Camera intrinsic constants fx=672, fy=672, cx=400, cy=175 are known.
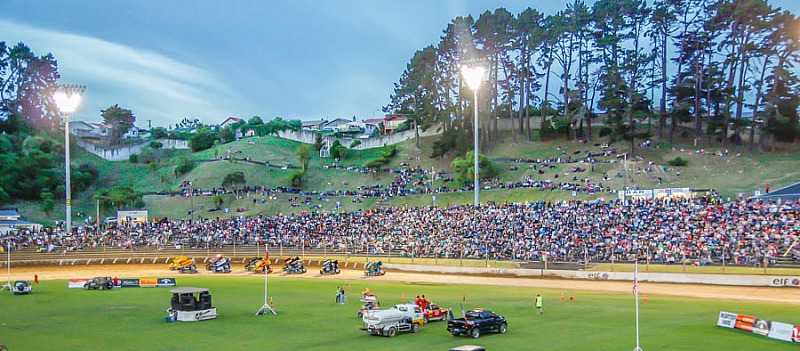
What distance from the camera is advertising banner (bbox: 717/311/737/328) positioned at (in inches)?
1183

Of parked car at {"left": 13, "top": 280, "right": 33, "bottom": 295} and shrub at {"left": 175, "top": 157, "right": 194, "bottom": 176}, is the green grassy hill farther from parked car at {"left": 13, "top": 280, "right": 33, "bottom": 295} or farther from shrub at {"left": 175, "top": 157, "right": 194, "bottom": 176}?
parked car at {"left": 13, "top": 280, "right": 33, "bottom": 295}

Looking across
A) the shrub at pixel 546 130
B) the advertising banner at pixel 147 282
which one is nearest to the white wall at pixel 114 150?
the shrub at pixel 546 130

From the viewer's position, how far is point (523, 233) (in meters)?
62.7

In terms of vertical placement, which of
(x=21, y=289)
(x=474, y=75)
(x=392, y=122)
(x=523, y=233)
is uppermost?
(x=392, y=122)

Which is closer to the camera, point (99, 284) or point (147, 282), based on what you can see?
point (99, 284)

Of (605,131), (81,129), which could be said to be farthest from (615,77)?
(81,129)

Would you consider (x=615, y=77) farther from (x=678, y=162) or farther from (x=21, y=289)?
(x=21, y=289)

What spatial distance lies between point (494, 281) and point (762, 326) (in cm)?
2847

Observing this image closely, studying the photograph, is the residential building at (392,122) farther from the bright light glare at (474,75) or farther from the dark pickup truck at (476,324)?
the dark pickup truck at (476,324)

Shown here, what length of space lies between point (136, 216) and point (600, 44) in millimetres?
76733

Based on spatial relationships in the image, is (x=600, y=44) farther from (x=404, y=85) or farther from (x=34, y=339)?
(x=34, y=339)

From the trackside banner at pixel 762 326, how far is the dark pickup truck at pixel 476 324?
33.5 feet

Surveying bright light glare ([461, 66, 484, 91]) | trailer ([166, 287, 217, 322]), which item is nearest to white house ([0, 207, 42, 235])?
bright light glare ([461, 66, 484, 91])

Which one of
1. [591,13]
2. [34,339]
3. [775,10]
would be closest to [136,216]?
[34,339]
